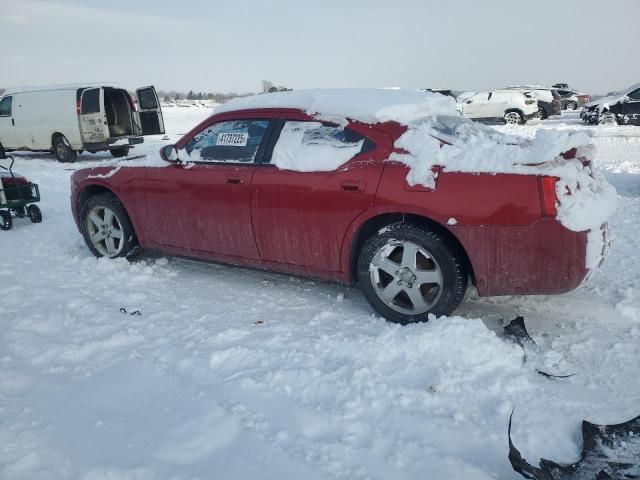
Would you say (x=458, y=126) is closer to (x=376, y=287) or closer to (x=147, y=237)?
(x=376, y=287)

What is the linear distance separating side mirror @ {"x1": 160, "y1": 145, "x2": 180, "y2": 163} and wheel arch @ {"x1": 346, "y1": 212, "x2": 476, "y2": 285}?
1836mm

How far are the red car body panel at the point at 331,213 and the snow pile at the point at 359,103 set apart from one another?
94 millimetres

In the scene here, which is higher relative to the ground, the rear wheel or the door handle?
the rear wheel

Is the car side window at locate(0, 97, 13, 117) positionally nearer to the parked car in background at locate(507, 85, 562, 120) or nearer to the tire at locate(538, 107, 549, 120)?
the parked car in background at locate(507, 85, 562, 120)

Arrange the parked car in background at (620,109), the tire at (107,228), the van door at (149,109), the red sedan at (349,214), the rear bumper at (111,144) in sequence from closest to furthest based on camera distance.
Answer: the red sedan at (349,214), the tire at (107,228), the rear bumper at (111,144), the van door at (149,109), the parked car in background at (620,109)

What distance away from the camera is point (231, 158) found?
4.09 metres

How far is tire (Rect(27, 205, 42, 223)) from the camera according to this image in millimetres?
6750

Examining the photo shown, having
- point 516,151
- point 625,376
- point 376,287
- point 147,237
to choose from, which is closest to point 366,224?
point 376,287

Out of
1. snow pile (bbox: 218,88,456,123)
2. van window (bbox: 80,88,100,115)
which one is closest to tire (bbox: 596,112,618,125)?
snow pile (bbox: 218,88,456,123)

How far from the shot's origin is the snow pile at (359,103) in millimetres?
3639

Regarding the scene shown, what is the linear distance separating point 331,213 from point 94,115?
36.2 feet

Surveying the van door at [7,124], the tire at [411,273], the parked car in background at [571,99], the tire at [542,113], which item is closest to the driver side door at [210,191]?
the tire at [411,273]

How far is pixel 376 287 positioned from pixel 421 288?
1.02 feet

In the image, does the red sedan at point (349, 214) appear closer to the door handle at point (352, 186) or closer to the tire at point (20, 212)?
the door handle at point (352, 186)
